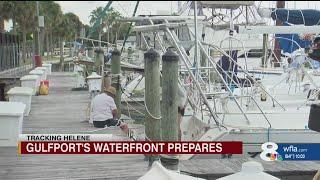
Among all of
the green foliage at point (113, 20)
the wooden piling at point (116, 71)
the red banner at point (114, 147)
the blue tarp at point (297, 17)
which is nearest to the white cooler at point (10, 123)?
the red banner at point (114, 147)

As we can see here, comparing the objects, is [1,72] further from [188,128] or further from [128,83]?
[188,128]

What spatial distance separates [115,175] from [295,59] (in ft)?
21.4

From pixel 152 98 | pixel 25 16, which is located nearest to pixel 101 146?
pixel 152 98

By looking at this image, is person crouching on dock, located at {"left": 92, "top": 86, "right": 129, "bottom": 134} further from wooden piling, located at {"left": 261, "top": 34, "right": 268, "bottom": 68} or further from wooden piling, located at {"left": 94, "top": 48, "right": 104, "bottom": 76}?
wooden piling, located at {"left": 94, "top": 48, "right": 104, "bottom": 76}

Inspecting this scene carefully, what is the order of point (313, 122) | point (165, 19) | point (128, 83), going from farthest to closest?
point (128, 83) → point (165, 19) → point (313, 122)

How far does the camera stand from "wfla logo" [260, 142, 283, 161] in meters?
8.34

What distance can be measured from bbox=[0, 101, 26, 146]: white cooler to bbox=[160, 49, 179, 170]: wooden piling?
2.05 metres

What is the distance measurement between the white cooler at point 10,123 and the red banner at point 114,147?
1.00 feet

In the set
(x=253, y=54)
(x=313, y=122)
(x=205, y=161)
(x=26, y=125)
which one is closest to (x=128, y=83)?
(x=253, y=54)

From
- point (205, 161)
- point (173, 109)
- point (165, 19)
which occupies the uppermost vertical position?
point (165, 19)

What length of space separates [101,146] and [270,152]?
2854 millimetres

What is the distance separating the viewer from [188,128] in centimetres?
1070

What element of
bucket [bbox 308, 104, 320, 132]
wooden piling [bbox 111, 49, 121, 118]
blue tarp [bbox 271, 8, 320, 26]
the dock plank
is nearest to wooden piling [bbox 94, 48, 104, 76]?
wooden piling [bbox 111, 49, 121, 118]

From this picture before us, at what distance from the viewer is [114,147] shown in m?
7.07
